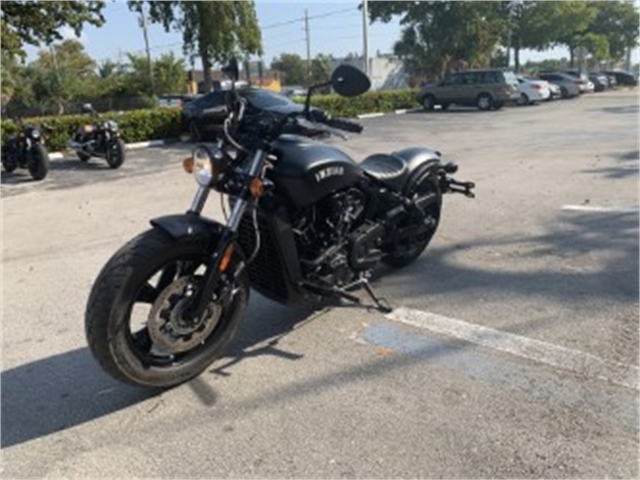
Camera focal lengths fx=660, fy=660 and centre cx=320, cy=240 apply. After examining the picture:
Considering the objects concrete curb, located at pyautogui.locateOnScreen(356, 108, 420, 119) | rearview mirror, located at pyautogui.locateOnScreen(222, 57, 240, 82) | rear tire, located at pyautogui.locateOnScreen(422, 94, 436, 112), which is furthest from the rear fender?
rear tire, located at pyautogui.locateOnScreen(422, 94, 436, 112)

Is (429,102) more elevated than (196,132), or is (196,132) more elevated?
(196,132)

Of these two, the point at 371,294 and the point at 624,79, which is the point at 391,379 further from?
the point at 624,79

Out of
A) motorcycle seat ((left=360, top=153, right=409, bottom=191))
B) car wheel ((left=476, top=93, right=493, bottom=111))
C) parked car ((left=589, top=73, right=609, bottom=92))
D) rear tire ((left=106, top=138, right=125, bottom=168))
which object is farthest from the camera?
parked car ((left=589, top=73, right=609, bottom=92))

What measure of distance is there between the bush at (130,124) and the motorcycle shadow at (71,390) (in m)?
11.4

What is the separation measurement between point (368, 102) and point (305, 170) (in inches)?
902

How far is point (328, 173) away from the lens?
12.7 feet

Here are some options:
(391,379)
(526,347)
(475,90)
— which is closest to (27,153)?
(391,379)

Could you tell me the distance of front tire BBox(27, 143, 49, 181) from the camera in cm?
1167

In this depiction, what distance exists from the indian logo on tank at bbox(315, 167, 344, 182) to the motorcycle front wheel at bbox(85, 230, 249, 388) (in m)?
0.70

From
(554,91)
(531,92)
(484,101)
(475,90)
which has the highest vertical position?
(475,90)

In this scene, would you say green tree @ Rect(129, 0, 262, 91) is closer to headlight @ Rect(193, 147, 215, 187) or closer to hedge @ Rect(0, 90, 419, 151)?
hedge @ Rect(0, 90, 419, 151)

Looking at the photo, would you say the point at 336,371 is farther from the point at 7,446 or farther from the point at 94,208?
the point at 94,208

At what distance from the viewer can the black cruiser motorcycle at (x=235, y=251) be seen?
10.6 ft

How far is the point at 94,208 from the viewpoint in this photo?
8781mm
